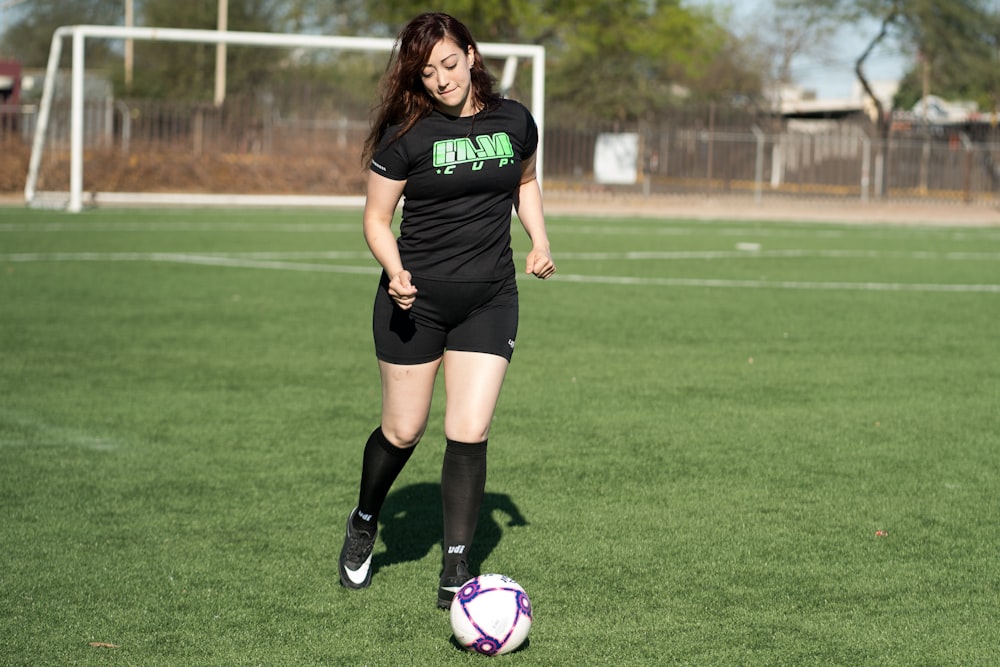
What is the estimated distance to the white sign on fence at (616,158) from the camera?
126ft

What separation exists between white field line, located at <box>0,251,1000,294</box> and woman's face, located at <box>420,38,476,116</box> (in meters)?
11.0

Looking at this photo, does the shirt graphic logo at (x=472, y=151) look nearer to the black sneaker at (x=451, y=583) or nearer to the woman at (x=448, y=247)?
the woman at (x=448, y=247)

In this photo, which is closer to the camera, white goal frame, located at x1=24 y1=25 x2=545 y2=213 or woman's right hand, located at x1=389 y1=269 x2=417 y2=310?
woman's right hand, located at x1=389 y1=269 x2=417 y2=310

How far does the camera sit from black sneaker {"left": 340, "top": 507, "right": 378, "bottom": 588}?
4.78 m

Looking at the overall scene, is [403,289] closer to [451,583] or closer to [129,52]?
[451,583]

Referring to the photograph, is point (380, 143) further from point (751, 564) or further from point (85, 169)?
point (85, 169)

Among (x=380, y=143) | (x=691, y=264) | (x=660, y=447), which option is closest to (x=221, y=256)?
(x=691, y=264)

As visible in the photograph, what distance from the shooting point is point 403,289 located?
4391 mm

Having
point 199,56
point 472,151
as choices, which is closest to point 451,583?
point 472,151

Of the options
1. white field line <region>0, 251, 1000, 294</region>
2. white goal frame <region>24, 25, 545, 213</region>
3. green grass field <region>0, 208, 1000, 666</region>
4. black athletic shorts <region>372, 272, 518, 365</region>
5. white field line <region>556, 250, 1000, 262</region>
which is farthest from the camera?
white goal frame <region>24, 25, 545, 213</region>

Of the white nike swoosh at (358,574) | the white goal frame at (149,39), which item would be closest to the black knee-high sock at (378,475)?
the white nike swoosh at (358,574)

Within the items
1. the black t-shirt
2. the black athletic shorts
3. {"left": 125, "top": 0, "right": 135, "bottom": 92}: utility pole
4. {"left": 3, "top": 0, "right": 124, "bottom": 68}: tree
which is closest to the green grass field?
the black athletic shorts

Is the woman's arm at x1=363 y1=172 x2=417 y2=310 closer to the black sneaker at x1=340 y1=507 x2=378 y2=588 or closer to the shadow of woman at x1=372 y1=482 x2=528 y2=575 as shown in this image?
the black sneaker at x1=340 y1=507 x2=378 y2=588

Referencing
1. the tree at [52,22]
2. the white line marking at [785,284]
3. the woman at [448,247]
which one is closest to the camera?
the woman at [448,247]
